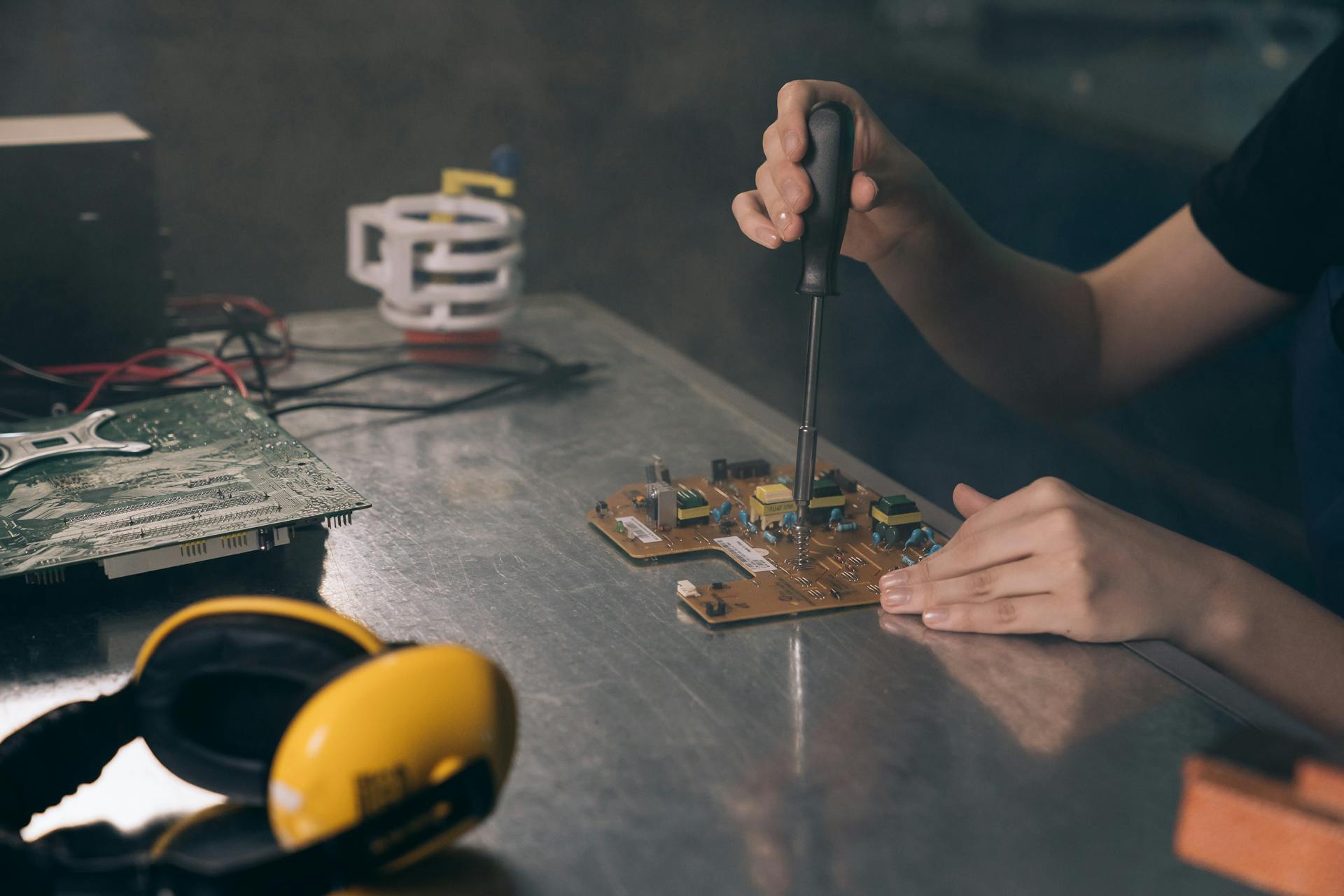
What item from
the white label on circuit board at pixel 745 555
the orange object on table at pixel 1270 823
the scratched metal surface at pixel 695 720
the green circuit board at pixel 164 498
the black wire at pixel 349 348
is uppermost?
the orange object on table at pixel 1270 823

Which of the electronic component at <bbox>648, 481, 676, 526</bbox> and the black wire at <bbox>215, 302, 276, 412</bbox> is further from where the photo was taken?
the black wire at <bbox>215, 302, 276, 412</bbox>

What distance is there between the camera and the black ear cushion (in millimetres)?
477

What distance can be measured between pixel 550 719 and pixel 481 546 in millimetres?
233

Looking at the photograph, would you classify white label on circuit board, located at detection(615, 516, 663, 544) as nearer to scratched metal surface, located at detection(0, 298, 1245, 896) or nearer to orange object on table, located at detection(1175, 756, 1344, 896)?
scratched metal surface, located at detection(0, 298, 1245, 896)

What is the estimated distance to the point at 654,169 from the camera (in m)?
2.04

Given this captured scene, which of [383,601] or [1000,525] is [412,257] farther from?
[1000,525]

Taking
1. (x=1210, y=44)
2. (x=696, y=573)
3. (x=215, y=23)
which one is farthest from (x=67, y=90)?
(x=1210, y=44)

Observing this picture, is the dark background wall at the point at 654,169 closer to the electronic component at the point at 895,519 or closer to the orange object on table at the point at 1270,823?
the electronic component at the point at 895,519

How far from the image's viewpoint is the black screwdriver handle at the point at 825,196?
2.45ft

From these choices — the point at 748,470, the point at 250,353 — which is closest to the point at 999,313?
the point at 748,470

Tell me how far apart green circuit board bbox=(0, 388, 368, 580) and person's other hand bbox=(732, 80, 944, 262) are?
36cm

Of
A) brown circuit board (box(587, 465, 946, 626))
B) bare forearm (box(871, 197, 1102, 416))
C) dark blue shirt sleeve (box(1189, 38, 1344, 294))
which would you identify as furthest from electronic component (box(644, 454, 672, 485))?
dark blue shirt sleeve (box(1189, 38, 1344, 294))

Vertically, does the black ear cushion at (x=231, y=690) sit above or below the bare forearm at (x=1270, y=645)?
above

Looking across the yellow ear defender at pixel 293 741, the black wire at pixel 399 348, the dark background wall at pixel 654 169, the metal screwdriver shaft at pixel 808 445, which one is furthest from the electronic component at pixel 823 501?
the dark background wall at pixel 654 169
